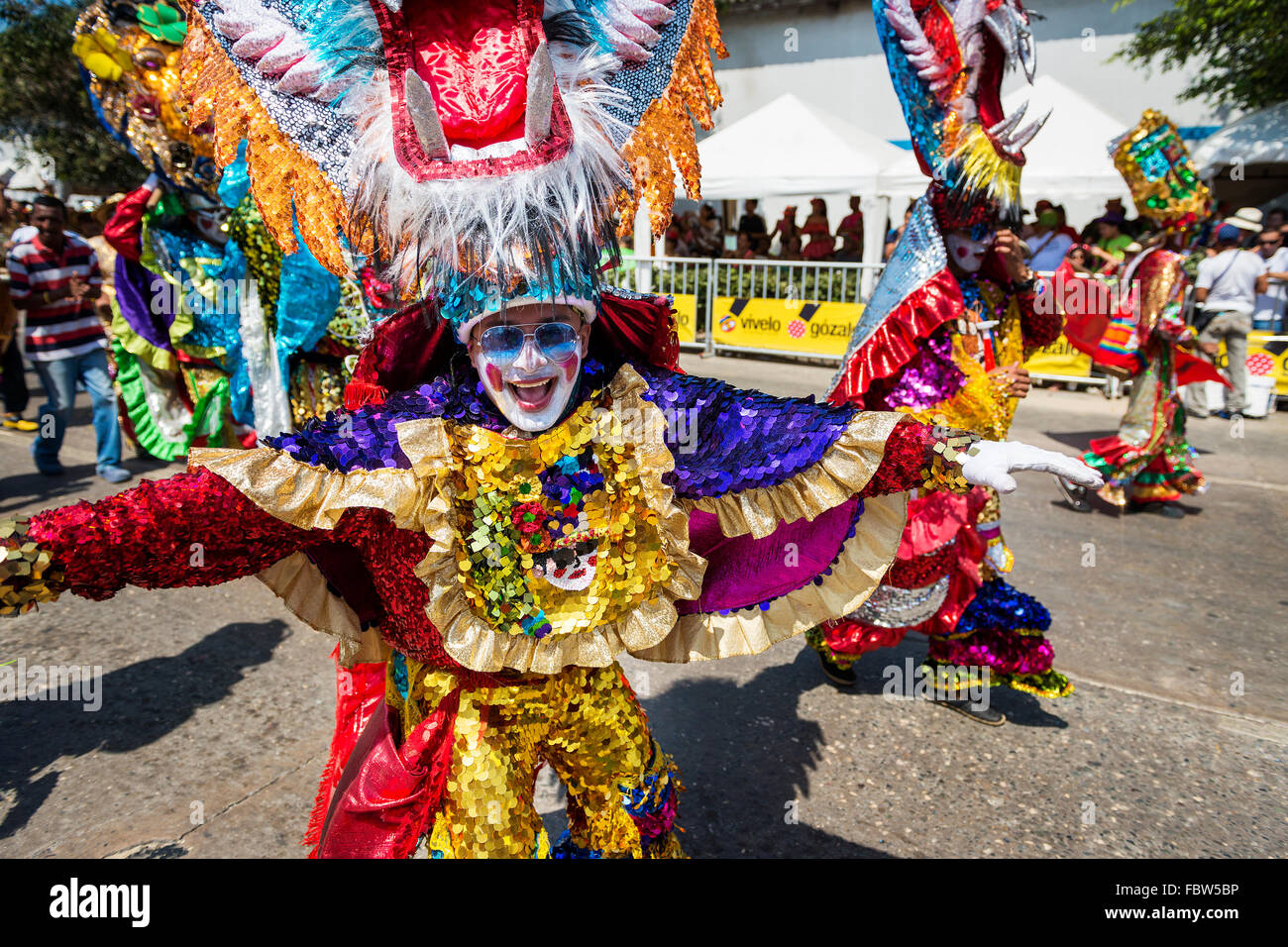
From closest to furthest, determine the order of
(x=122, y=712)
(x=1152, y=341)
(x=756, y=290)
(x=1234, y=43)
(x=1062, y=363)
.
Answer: (x=122, y=712) < (x=1152, y=341) < (x=1062, y=363) < (x=756, y=290) < (x=1234, y=43)

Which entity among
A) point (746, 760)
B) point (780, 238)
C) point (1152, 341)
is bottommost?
point (746, 760)

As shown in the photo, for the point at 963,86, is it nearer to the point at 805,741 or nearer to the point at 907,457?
the point at 907,457

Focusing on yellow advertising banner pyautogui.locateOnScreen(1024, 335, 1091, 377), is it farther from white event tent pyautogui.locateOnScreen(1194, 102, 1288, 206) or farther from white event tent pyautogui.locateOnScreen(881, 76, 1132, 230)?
white event tent pyautogui.locateOnScreen(1194, 102, 1288, 206)

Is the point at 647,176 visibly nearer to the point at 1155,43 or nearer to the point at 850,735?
the point at 850,735

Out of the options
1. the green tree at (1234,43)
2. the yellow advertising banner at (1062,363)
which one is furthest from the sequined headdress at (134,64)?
the green tree at (1234,43)

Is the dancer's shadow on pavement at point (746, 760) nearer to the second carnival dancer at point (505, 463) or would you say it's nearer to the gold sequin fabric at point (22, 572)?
the second carnival dancer at point (505, 463)

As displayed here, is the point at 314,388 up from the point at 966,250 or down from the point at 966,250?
down

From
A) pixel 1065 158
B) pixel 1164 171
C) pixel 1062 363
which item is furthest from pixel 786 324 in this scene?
pixel 1164 171

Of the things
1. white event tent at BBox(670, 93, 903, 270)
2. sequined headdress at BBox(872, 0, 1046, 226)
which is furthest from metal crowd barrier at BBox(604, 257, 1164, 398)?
sequined headdress at BBox(872, 0, 1046, 226)

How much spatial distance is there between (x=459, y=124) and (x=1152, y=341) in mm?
5799

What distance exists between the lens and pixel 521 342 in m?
1.55

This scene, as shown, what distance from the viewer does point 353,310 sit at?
4.18 metres

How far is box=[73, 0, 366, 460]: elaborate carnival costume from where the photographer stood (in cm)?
409

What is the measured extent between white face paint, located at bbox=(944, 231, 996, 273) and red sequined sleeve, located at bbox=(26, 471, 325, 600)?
2627 millimetres
